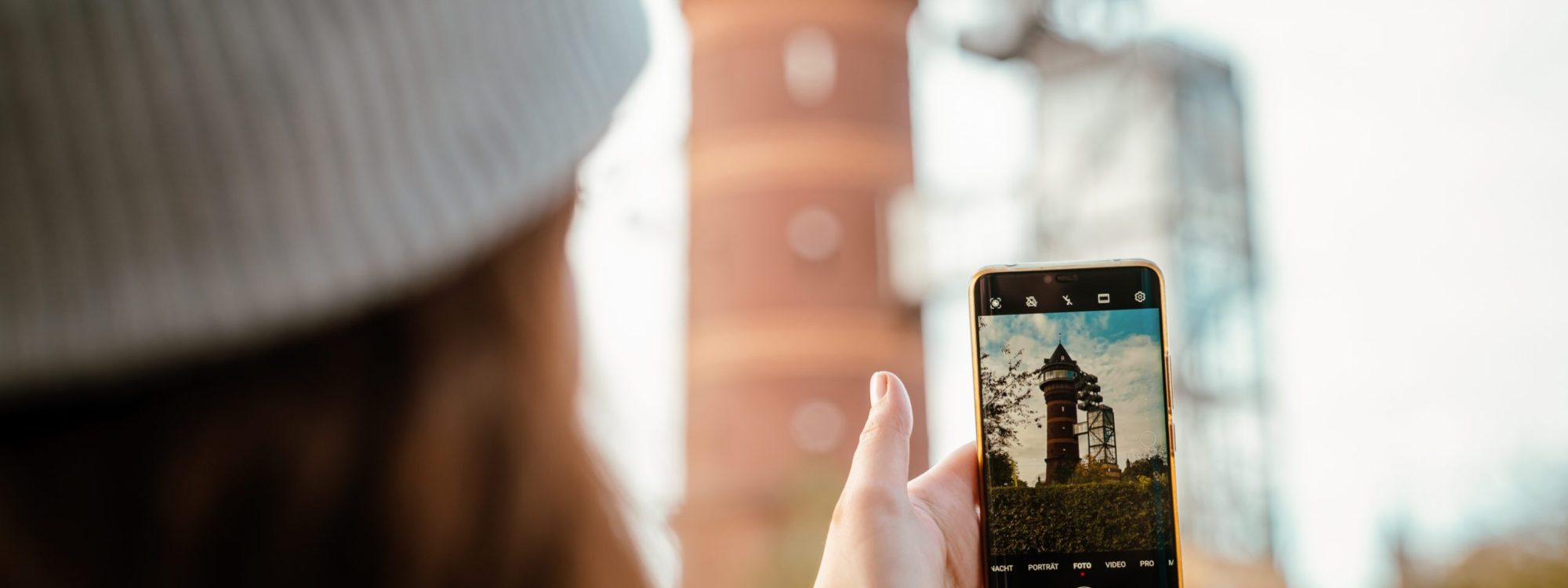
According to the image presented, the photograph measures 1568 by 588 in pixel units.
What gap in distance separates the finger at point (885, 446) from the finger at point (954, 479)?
10 cm

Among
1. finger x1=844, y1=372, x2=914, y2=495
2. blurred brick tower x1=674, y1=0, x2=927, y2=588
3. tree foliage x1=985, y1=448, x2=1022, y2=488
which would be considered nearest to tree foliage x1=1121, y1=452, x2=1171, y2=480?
tree foliage x1=985, y1=448, x2=1022, y2=488

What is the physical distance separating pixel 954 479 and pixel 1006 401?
0.30 ft

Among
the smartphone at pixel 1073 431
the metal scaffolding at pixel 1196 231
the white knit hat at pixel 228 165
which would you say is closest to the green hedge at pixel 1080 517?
the smartphone at pixel 1073 431

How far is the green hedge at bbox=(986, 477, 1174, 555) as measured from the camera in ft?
4.03

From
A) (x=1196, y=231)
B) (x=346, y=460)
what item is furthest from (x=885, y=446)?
(x=1196, y=231)

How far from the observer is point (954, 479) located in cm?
125

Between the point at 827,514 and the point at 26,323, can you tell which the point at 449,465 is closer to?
the point at 26,323

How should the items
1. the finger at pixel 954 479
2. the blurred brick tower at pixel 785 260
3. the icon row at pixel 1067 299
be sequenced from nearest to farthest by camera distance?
the finger at pixel 954 479 → the icon row at pixel 1067 299 → the blurred brick tower at pixel 785 260

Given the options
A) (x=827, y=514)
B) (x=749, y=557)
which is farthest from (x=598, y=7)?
(x=749, y=557)

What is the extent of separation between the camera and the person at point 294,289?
0.30m

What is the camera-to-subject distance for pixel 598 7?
416 mm

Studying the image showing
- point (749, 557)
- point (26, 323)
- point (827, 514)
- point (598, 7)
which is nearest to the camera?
point (26, 323)

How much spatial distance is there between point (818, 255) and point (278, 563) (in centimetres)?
1347

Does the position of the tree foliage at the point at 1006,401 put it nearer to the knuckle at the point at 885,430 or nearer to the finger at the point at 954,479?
the finger at the point at 954,479
